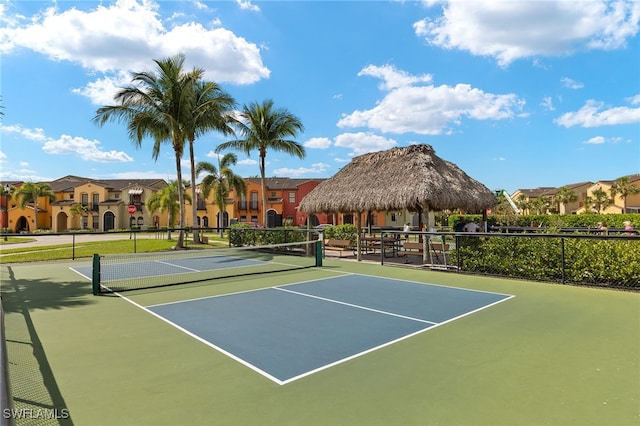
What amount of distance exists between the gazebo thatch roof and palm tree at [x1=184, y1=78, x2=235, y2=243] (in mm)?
8271

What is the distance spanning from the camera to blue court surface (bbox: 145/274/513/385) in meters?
5.05

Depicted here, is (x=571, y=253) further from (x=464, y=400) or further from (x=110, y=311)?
(x=110, y=311)

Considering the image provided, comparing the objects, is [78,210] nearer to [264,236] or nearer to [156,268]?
[264,236]

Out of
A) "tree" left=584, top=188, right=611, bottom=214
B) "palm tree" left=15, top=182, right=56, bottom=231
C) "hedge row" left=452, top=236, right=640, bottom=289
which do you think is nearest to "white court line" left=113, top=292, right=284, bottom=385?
"hedge row" left=452, top=236, right=640, bottom=289

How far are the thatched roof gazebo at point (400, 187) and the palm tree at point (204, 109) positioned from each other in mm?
8271

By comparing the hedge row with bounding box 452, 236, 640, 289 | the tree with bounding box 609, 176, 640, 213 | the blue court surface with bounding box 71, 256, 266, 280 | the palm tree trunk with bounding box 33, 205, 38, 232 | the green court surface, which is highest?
the tree with bounding box 609, 176, 640, 213

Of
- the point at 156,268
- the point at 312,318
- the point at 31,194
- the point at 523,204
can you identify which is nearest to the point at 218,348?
the point at 312,318

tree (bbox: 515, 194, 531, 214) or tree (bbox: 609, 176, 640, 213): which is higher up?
tree (bbox: 609, 176, 640, 213)

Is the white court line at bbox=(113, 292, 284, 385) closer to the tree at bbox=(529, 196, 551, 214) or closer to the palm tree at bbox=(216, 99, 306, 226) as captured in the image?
the palm tree at bbox=(216, 99, 306, 226)

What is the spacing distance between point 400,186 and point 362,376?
11732 mm

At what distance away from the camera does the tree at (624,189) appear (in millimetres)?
52141

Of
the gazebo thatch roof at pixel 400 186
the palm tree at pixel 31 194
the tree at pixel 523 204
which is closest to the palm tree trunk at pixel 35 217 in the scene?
the palm tree at pixel 31 194

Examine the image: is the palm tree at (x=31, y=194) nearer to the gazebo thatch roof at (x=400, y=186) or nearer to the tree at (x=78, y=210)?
the tree at (x=78, y=210)

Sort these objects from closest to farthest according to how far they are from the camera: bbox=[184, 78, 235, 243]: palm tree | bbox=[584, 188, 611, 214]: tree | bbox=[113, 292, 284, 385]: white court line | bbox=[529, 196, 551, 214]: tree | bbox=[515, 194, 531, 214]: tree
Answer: bbox=[113, 292, 284, 385]: white court line
bbox=[184, 78, 235, 243]: palm tree
bbox=[584, 188, 611, 214]: tree
bbox=[529, 196, 551, 214]: tree
bbox=[515, 194, 531, 214]: tree
